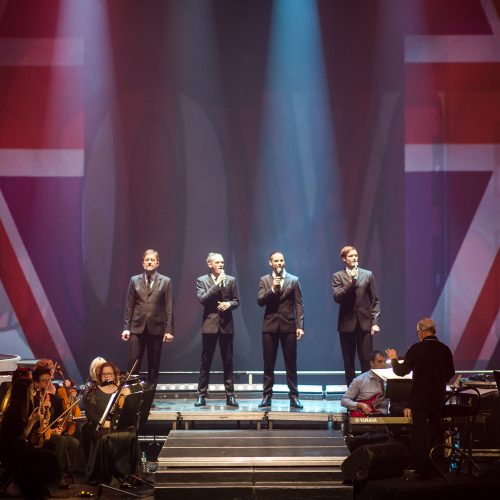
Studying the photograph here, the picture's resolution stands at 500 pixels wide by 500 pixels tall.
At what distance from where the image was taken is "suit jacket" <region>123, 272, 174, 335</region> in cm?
968

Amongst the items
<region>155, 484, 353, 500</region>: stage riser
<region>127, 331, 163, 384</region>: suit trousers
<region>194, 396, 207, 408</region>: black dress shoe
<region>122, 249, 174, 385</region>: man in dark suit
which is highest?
<region>122, 249, 174, 385</region>: man in dark suit

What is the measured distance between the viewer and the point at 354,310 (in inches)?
376

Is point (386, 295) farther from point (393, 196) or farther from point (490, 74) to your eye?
point (490, 74)

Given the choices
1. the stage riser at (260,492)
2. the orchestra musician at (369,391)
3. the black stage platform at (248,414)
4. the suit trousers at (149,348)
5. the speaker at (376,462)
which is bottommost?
the stage riser at (260,492)

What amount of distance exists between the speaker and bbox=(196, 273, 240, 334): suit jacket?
2.24 m

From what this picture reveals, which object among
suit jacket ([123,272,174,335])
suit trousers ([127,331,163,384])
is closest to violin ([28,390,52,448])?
suit trousers ([127,331,163,384])

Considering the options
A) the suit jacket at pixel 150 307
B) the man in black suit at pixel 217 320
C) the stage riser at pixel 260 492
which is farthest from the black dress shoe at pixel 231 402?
the stage riser at pixel 260 492

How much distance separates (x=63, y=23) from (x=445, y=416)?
21.7 feet

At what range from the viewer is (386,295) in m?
11.3

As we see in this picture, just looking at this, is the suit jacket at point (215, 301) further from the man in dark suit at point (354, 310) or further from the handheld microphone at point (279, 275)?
the man in dark suit at point (354, 310)

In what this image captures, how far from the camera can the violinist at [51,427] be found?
8.12m

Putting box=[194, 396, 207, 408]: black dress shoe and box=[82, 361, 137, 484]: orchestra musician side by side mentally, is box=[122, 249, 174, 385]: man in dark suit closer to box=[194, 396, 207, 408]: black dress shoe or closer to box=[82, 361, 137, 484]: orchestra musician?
box=[194, 396, 207, 408]: black dress shoe

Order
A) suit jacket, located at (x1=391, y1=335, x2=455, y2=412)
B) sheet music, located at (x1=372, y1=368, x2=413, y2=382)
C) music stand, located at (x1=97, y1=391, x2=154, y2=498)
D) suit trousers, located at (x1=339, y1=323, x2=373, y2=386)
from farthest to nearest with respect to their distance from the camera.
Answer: suit trousers, located at (x1=339, y1=323, x2=373, y2=386)
sheet music, located at (x1=372, y1=368, x2=413, y2=382)
music stand, located at (x1=97, y1=391, x2=154, y2=498)
suit jacket, located at (x1=391, y1=335, x2=455, y2=412)

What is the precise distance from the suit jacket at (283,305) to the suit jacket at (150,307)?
0.96m
